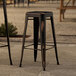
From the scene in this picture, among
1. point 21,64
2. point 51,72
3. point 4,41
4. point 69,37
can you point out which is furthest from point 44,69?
point 69,37

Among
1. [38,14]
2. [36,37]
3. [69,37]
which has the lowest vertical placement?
[69,37]

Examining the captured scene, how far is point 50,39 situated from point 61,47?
976 millimetres

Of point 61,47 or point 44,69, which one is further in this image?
point 61,47

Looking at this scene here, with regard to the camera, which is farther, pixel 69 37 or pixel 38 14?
pixel 69 37

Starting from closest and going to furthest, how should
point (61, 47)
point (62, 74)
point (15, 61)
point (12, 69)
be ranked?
point (62, 74)
point (12, 69)
point (15, 61)
point (61, 47)

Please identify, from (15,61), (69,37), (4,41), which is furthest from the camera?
(69,37)

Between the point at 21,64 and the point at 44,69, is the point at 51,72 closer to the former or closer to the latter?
the point at 44,69

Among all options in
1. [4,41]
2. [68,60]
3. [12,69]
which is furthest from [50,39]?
[12,69]

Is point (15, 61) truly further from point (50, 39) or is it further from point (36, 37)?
point (50, 39)

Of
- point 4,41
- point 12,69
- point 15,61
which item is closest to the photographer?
point 12,69

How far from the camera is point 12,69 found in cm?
475

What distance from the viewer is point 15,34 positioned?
8.09m

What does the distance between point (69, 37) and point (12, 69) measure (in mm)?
3463

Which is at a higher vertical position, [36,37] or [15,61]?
[36,37]
